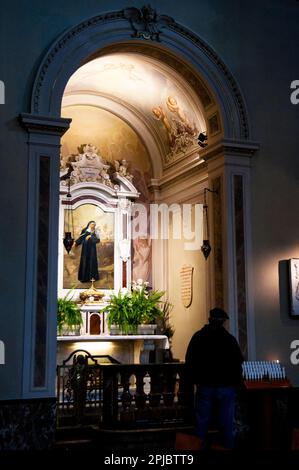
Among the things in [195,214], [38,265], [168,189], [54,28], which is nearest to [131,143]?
[168,189]

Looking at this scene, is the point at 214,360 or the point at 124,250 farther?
the point at 124,250

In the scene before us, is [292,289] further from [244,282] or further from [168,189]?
[168,189]

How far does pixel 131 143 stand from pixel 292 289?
5626 millimetres

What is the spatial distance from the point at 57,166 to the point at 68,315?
3.80 meters

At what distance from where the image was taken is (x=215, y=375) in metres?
6.85

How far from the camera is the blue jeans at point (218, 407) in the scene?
22.3 ft

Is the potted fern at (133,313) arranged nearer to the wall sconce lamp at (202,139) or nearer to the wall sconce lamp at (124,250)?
the wall sconce lamp at (124,250)

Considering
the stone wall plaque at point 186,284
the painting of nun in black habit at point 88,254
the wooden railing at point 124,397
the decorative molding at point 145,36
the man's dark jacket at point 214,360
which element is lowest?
the wooden railing at point 124,397

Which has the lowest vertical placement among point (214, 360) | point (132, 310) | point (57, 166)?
point (214, 360)

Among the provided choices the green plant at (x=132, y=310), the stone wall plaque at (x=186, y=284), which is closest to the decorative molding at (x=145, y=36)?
the stone wall plaque at (x=186, y=284)

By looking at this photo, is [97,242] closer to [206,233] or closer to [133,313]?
[133,313]

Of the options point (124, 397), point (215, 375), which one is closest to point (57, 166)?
point (124, 397)

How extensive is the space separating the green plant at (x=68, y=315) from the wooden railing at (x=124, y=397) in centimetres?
236

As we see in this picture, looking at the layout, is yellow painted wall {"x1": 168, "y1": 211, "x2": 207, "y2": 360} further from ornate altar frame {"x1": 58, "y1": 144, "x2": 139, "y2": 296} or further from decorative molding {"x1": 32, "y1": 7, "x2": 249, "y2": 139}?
decorative molding {"x1": 32, "y1": 7, "x2": 249, "y2": 139}
